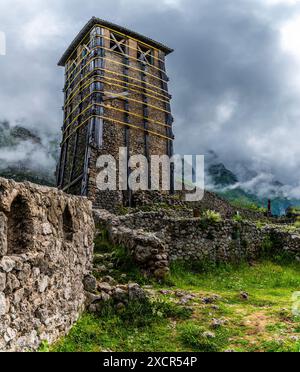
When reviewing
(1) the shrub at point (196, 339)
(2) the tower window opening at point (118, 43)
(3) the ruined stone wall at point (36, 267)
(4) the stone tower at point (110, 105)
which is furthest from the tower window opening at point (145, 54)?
(1) the shrub at point (196, 339)

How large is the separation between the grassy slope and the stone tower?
13.2 meters

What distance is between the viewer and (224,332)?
725 cm

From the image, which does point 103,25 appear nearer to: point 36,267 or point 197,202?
point 197,202

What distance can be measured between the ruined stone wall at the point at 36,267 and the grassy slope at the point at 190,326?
0.50 meters

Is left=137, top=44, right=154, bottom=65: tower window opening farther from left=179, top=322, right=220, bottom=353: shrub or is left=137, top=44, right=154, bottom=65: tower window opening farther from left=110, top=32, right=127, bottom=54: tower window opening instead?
left=179, top=322, right=220, bottom=353: shrub

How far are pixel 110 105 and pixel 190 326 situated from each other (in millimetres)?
18726

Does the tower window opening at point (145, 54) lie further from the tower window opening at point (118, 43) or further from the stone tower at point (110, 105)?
the tower window opening at point (118, 43)

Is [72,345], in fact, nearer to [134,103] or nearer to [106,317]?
[106,317]

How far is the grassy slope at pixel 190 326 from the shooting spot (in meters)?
6.59

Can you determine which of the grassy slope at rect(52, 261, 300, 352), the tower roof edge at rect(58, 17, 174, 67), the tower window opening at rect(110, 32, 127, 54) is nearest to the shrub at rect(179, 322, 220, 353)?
the grassy slope at rect(52, 261, 300, 352)

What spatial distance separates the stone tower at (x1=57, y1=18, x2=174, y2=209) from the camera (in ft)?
76.8

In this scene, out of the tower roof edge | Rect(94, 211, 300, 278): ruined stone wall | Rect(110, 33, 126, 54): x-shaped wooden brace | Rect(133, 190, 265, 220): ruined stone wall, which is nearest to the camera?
Rect(94, 211, 300, 278): ruined stone wall

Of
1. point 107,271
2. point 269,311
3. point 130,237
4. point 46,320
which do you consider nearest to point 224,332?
point 269,311

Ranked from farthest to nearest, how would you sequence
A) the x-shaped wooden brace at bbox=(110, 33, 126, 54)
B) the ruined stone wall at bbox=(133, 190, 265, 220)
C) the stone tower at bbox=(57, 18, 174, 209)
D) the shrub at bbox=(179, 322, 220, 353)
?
the x-shaped wooden brace at bbox=(110, 33, 126, 54)
the stone tower at bbox=(57, 18, 174, 209)
the ruined stone wall at bbox=(133, 190, 265, 220)
the shrub at bbox=(179, 322, 220, 353)
